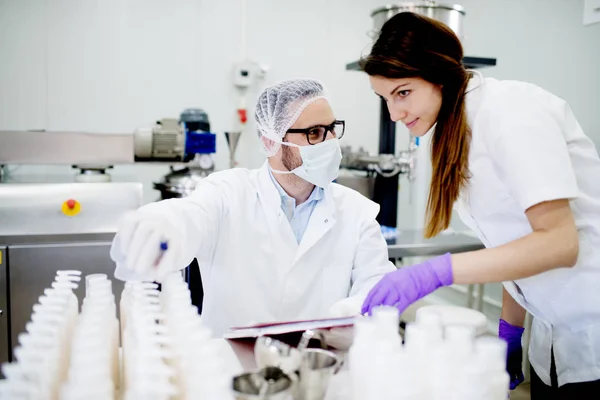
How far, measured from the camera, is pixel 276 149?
64.1 inches

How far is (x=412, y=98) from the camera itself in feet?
4.03

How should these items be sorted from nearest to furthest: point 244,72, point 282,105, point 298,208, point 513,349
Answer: point 513,349, point 282,105, point 298,208, point 244,72

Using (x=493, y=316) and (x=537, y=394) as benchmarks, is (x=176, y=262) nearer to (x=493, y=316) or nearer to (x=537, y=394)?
(x=537, y=394)

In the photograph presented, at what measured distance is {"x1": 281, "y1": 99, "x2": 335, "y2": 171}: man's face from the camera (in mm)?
1597

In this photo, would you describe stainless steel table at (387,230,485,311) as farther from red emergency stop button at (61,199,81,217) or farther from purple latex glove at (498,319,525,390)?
red emergency stop button at (61,199,81,217)

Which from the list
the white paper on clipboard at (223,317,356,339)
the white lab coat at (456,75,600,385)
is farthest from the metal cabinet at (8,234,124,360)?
the white lab coat at (456,75,600,385)

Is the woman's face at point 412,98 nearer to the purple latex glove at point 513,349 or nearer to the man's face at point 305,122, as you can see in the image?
the man's face at point 305,122

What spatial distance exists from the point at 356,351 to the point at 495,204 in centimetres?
66

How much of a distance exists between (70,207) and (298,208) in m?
1.11

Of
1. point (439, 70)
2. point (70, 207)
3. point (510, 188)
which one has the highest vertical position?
point (439, 70)

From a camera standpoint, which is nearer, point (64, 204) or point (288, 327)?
point (288, 327)

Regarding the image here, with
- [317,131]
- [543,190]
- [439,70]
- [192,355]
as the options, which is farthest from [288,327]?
[317,131]

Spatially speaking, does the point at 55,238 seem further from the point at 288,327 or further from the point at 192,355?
the point at 192,355

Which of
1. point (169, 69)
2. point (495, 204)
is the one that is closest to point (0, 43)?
point (169, 69)
